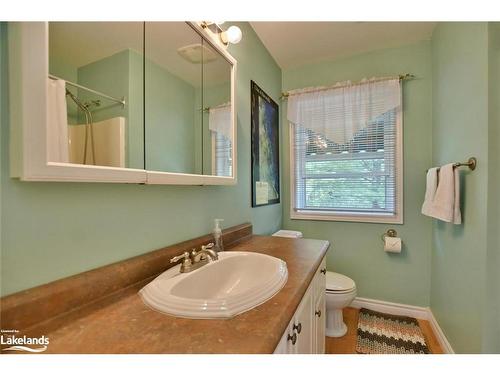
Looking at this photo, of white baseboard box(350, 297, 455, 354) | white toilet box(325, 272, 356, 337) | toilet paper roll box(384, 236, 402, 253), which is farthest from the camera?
toilet paper roll box(384, 236, 402, 253)

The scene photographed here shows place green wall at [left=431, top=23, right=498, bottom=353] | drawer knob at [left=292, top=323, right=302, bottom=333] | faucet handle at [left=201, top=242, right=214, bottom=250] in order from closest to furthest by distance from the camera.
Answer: drawer knob at [left=292, top=323, right=302, bottom=333] → faucet handle at [left=201, top=242, right=214, bottom=250] → green wall at [left=431, top=23, right=498, bottom=353]

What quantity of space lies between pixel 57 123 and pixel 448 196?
1828 mm

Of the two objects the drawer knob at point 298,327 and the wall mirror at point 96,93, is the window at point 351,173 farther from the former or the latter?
the wall mirror at point 96,93

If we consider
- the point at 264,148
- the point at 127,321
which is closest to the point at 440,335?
the point at 264,148

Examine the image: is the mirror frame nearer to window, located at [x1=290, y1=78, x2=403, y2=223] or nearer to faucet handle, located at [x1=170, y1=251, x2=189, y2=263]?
faucet handle, located at [x1=170, y1=251, x2=189, y2=263]

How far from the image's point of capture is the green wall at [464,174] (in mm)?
1127

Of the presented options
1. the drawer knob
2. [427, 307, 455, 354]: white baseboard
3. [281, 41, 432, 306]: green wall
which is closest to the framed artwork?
[281, 41, 432, 306]: green wall

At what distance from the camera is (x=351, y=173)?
208 centimetres

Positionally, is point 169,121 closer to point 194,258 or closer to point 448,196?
point 194,258

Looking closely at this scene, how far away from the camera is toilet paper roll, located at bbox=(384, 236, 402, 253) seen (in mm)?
1892

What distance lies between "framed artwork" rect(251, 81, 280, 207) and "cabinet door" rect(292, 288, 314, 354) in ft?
2.88

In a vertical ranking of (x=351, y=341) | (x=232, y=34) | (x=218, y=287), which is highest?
(x=232, y=34)

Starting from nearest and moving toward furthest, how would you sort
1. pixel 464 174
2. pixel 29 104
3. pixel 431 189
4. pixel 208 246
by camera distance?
pixel 29 104
pixel 208 246
pixel 464 174
pixel 431 189
